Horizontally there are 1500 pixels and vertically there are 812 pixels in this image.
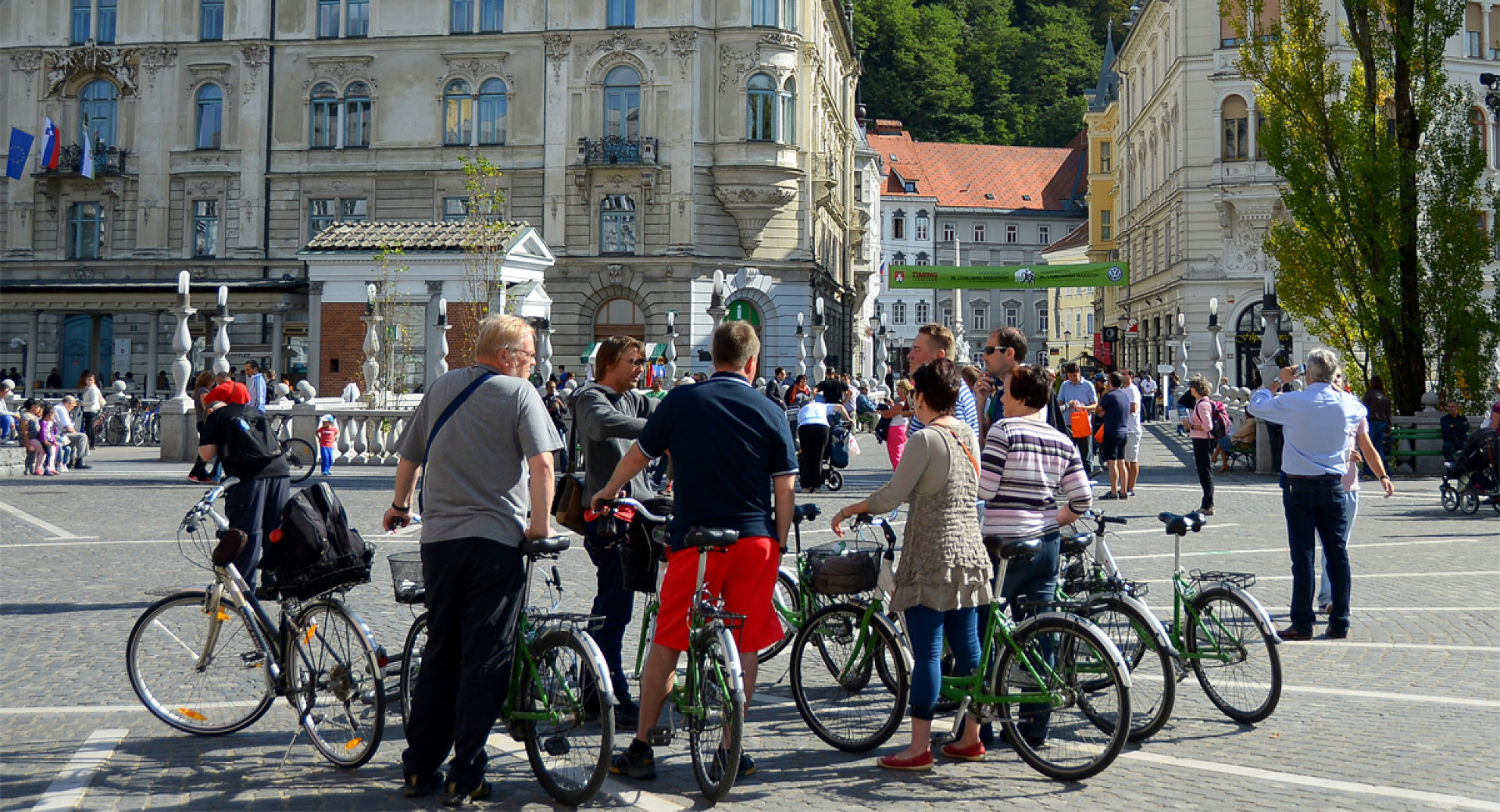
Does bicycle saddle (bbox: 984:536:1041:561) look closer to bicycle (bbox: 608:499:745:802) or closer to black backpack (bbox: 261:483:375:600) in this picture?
bicycle (bbox: 608:499:745:802)

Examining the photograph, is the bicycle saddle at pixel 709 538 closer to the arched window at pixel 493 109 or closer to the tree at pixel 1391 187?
the tree at pixel 1391 187

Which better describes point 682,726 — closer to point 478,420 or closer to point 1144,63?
point 478,420

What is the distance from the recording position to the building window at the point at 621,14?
4681 cm

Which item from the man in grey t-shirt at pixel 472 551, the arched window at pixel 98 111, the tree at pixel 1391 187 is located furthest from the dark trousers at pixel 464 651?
the arched window at pixel 98 111

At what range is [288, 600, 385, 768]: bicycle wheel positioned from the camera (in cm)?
616

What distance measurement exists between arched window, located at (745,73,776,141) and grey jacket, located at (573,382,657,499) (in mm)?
40164

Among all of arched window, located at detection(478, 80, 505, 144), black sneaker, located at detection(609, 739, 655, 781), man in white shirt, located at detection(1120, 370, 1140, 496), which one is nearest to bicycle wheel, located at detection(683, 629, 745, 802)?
black sneaker, located at detection(609, 739, 655, 781)

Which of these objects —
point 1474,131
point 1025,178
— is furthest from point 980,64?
point 1474,131

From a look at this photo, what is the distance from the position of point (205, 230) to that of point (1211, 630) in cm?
4848

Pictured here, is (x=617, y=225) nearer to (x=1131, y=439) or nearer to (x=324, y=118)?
(x=324, y=118)

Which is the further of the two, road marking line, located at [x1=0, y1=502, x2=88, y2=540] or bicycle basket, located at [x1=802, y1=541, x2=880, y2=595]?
road marking line, located at [x1=0, y1=502, x2=88, y2=540]

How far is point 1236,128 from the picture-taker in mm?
53781

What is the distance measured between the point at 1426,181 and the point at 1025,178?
8237 cm

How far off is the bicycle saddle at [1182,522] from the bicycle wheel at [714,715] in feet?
8.09
